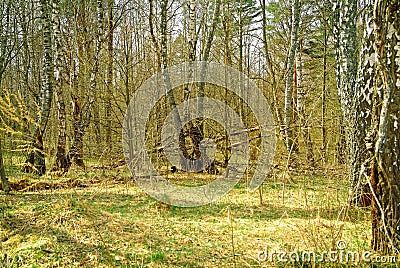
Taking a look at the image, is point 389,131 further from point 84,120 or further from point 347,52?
point 84,120

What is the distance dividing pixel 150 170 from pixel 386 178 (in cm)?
426

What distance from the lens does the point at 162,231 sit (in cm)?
497

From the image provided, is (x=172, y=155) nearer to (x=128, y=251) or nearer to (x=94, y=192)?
(x=94, y=192)

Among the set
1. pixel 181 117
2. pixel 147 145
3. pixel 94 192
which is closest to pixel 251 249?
pixel 147 145

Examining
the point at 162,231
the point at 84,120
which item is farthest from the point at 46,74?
the point at 162,231

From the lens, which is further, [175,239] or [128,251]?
[175,239]

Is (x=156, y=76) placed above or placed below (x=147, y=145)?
above

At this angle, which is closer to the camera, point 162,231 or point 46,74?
point 162,231

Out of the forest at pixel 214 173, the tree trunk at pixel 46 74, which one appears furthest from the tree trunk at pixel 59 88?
the tree trunk at pixel 46 74

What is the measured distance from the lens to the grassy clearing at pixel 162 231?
3.83 metres

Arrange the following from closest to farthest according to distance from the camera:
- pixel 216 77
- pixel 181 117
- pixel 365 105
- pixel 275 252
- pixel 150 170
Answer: pixel 275 252, pixel 365 105, pixel 150 170, pixel 181 117, pixel 216 77

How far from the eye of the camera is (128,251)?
418 centimetres

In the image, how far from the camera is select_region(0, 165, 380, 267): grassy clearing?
3832mm

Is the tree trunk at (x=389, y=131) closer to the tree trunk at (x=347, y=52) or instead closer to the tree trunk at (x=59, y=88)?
the tree trunk at (x=347, y=52)
